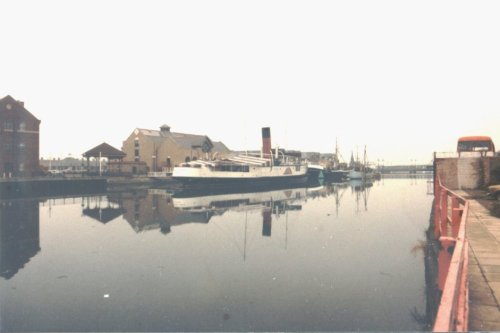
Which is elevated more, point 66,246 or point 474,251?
point 474,251

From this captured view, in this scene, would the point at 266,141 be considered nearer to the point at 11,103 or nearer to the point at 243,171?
the point at 243,171

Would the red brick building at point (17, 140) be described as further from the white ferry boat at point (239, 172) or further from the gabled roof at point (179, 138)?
the gabled roof at point (179, 138)

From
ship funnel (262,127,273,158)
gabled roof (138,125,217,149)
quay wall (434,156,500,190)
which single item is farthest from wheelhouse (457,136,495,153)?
gabled roof (138,125,217,149)

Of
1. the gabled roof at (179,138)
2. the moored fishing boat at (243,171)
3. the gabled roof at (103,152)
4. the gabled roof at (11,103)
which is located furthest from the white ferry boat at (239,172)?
the gabled roof at (11,103)

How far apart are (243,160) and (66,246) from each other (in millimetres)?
44169

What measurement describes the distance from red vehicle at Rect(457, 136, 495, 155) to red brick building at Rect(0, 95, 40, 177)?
52.4 m

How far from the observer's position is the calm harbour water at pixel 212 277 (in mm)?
6824

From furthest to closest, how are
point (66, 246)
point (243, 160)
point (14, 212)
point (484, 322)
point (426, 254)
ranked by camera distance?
point (243, 160) < point (14, 212) < point (66, 246) < point (426, 254) < point (484, 322)

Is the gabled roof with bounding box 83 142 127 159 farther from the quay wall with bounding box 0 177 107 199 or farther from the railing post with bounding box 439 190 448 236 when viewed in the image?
the railing post with bounding box 439 190 448 236

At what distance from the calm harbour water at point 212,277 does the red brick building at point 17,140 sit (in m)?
34.8

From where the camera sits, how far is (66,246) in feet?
44.6

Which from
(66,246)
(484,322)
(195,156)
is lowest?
(66,246)

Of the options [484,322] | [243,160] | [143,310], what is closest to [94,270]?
[143,310]

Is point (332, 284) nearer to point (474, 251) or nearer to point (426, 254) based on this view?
point (474, 251)
